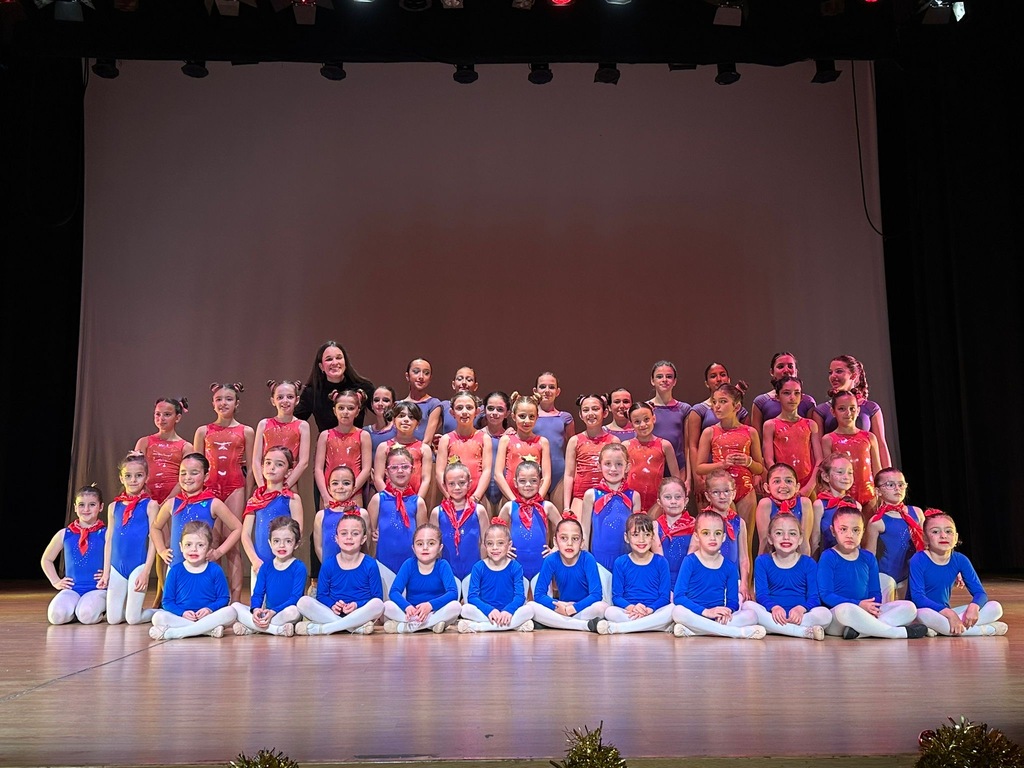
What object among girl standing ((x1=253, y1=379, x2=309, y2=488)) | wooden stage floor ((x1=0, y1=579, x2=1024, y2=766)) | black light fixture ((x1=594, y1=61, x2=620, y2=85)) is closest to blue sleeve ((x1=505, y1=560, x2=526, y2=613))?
wooden stage floor ((x1=0, y1=579, x2=1024, y2=766))

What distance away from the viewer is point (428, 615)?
4285mm

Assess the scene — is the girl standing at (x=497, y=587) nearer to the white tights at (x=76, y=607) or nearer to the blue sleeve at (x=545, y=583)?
the blue sleeve at (x=545, y=583)

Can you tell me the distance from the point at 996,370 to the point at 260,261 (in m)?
5.26

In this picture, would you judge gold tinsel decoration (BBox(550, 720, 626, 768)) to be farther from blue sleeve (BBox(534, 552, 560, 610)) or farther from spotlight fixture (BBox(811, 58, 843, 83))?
spotlight fixture (BBox(811, 58, 843, 83))

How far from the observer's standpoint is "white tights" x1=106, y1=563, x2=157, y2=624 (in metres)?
4.75

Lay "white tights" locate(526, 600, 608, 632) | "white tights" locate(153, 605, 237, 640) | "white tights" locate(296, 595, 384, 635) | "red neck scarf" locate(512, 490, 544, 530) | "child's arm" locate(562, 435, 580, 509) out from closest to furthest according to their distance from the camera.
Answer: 1. "white tights" locate(153, 605, 237, 640)
2. "white tights" locate(296, 595, 384, 635)
3. "white tights" locate(526, 600, 608, 632)
4. "red neck scarf" locate(512, 490, 544, 530)
5. "child's arm" locate(562, 435, 580, 509)

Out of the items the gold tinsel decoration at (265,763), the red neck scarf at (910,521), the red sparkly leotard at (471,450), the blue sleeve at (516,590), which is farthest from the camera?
the red sparkly leotard at (471,450)

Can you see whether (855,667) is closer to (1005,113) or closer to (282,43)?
(282,43)

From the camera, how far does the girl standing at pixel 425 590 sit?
4.28 metres

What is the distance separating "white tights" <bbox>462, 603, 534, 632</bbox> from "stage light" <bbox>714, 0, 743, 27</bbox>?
10.3 ft

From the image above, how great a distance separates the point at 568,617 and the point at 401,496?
119cm

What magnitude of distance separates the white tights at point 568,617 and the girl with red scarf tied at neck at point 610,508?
1.74ft

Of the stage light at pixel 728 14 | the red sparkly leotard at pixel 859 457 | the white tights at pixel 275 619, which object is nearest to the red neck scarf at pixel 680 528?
the red sparkly leotard at pixel 859 457

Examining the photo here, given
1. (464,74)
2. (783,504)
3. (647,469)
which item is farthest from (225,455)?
(783,504)
